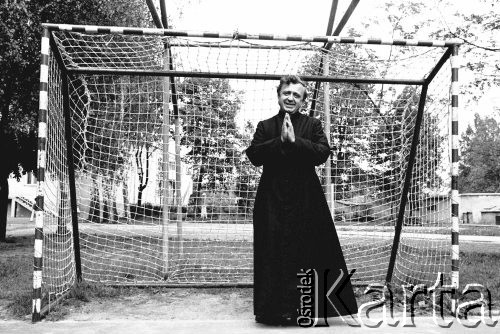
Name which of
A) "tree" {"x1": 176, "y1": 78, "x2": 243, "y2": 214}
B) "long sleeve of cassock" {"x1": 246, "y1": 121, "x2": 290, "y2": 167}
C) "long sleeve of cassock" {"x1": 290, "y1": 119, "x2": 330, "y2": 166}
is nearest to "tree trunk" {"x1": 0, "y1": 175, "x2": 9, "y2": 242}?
"tree" {"x1": 176, "y1": 78, "x2": 243, "y2": 214}

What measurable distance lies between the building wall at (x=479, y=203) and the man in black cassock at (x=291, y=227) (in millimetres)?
38731

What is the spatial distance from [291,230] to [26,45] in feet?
27.0

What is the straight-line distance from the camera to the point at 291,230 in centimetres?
418

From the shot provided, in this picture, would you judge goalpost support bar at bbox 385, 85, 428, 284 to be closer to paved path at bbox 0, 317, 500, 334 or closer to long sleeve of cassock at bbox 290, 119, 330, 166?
paved path at bbox 0, 317, 500, 334

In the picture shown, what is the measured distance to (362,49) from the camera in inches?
326

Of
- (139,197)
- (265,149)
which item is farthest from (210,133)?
(265,149)

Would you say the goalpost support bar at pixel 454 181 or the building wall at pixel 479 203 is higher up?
the goalpost support bar at pixel 454 181

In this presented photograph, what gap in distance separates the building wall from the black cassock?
3873cm

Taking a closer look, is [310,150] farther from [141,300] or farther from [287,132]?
[141,300]

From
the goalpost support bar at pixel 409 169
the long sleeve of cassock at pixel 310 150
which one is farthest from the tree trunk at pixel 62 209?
the goalpost support bar at pixel 409 169

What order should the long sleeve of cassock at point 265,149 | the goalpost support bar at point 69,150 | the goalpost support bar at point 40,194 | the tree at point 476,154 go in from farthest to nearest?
1. the tree at point 476,154
2. the goalpost support bar at point 69,150
3. the goalpost support bar at point 40,194
4. the long sleeve of cassock at point 265,149

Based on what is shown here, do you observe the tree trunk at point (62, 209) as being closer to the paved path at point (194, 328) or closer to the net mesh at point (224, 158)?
the net mesh at point (224, 158)

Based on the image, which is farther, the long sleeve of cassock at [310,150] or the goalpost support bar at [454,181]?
the goalpost support bar at [454,181]

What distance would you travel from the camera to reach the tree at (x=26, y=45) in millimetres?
10117
